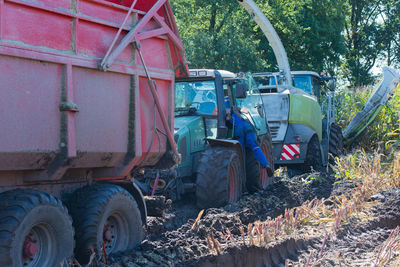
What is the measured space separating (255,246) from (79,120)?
2318 millimetres

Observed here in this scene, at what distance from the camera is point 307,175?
13445 mm

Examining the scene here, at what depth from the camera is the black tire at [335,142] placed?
16.6 m

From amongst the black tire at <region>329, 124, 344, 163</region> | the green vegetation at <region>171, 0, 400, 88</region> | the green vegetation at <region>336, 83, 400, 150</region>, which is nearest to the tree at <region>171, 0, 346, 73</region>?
the green vegetation at <region>171, 0, 400, 88</region>

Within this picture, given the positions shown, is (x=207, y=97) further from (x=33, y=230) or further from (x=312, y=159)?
(x=312, y=159)

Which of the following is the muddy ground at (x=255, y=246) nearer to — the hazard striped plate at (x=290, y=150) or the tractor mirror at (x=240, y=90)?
the tractor mirror at (x=240, y=90)

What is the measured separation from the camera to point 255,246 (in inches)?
243

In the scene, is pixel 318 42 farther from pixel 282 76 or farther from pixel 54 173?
pixel 54 173

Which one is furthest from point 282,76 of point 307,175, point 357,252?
point 357,252

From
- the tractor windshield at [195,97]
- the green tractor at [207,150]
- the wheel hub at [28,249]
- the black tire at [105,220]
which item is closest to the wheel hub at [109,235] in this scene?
the black tire at [105,220]

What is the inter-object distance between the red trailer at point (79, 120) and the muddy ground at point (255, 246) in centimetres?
51

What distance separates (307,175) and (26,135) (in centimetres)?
968

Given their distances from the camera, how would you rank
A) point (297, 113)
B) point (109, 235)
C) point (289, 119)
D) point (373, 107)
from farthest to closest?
point (373, 107), point (297, 113), point (289, 119), point (109, 235)

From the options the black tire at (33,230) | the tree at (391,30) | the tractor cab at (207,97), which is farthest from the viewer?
the tree at (391,30)

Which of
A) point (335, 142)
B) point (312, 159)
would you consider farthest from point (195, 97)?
point (335, 142)
